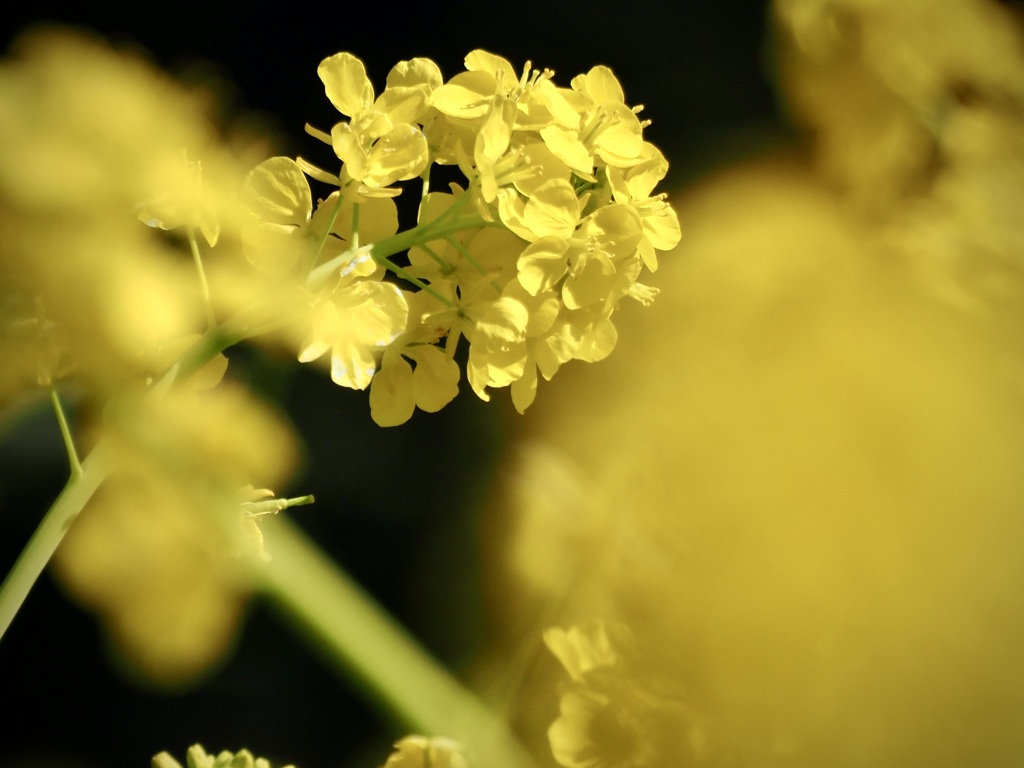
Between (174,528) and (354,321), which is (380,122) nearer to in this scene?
(354,321)

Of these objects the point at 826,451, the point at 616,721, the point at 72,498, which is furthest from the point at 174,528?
the point at 826,451

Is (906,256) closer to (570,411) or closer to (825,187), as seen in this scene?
(825,187)

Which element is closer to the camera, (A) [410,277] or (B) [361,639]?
(A) [410,277]

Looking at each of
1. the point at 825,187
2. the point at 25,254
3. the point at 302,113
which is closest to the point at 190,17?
the point at 302,113

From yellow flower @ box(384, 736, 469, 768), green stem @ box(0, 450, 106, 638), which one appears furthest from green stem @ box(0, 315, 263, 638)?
yellow flower @ box(384, 736, 469, 768)

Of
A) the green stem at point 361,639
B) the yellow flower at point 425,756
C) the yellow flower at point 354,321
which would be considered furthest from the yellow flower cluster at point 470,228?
the green stem at point 361,639

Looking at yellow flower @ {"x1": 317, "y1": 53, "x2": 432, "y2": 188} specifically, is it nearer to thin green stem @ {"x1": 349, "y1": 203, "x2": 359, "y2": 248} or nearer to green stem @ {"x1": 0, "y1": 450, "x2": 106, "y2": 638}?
thin green stem @ {"x1": 349, "y1": 203, "x2": 359, "y2": 248}
